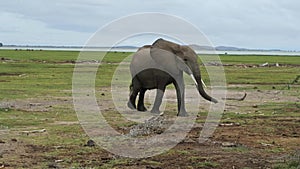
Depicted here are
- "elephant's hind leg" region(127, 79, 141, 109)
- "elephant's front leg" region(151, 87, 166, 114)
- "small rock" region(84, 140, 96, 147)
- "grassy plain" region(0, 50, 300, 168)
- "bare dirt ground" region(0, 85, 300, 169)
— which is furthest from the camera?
"elephant's hind leg" region(127, 79, 141, 109)

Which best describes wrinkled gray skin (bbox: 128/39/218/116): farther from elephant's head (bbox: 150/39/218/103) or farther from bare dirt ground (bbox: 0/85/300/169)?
bare dirt ground (bbox: 0/85/300/169)

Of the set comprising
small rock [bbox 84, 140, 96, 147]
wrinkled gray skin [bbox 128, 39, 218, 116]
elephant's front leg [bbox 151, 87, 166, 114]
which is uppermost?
wrinkled gray skin [bbox 128, 39, 218, 116]

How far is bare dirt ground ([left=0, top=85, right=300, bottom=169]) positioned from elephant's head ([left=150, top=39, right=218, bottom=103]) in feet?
4.95

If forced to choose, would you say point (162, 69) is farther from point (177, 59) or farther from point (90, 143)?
point (90, 143)

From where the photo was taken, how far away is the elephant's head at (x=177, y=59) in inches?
756

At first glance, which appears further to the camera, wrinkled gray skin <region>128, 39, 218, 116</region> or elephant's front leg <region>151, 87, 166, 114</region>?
elephant's front leg <region>151, 87, 166, 114</region>

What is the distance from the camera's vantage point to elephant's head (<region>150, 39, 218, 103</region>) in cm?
1920

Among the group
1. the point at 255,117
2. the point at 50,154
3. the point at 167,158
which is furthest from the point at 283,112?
the point at 50,154

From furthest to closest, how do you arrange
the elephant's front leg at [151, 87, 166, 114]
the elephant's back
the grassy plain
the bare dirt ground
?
1. the elephant's back
2. the elephant's front leg at [151, 87, 166, 114]
3. the grassy plain
4. the bare dirt ground

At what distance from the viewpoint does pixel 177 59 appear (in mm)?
19531

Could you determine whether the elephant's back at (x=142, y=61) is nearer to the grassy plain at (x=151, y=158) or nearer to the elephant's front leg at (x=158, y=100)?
the elephant's front leg at (x=158, y=100)

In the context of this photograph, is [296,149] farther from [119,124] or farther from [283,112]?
[283,112]

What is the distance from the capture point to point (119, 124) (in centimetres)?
1714

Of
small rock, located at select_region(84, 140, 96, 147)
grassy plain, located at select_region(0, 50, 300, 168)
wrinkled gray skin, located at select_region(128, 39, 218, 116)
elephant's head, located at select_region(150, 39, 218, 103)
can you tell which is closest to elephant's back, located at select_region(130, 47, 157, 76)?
wrinkled gray skin, located at select_region(128, 39, 218, 116)
